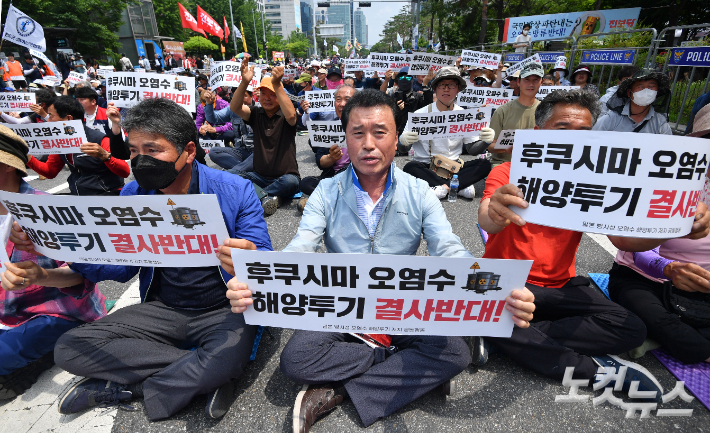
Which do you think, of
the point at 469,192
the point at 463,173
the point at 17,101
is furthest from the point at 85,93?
the point at 469,192

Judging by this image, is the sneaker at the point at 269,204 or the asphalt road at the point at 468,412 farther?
the sneaker at the point at 269,204

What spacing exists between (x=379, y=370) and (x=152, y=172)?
1630 mm

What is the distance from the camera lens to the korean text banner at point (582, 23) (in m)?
16.2

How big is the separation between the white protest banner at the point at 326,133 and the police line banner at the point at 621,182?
3.71m

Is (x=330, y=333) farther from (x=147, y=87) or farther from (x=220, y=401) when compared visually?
(x=147, y=87)

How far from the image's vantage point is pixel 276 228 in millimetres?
4469

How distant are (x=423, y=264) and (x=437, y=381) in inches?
30.9

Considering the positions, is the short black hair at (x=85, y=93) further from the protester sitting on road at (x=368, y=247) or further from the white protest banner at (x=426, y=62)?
the white protest banner at (x=426, y=62)

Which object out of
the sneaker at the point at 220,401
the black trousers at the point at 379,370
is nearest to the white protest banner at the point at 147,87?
the sneaker at the point at 220,401

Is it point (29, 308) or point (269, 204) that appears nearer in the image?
point (29, 308)

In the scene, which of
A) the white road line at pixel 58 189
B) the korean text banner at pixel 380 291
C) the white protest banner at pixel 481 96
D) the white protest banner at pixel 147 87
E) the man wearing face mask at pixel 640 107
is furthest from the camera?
the white protest banner at pixel 481 96

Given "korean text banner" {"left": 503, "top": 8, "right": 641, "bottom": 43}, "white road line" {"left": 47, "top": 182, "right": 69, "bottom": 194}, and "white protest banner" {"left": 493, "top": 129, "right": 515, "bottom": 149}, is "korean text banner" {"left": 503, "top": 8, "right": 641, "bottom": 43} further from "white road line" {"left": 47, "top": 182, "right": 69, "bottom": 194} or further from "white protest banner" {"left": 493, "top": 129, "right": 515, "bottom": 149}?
"white road line" {"left": 47, "top": 182, "right": 69, "bottom": 194}

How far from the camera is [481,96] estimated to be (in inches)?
256

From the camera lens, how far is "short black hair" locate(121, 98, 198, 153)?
1.93 metres
